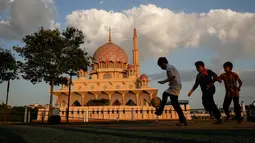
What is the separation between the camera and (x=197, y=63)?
261 inches

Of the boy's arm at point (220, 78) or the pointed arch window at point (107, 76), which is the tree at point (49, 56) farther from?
the pointed arch window at point (107, 76)

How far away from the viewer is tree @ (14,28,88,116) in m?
17.5

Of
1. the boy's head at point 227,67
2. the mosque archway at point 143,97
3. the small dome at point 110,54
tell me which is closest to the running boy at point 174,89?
the boy's head at point 227,67

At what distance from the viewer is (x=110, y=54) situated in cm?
5609

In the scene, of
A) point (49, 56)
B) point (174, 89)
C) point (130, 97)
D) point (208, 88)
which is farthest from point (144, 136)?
point (130, 97)

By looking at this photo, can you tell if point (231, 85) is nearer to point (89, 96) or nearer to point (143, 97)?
point (143, 97)

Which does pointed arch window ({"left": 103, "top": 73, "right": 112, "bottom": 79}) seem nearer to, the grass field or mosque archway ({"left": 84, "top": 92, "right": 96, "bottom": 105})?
mosque archway ({"left": 84, "top": 92, "right": 96, "bottom": 105})

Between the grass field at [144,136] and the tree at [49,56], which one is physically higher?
the tree at [49,56]

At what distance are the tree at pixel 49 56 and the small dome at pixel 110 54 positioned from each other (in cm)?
3686

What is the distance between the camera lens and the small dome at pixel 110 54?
2194 inches

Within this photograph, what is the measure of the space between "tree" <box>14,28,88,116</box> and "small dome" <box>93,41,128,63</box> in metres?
36.9

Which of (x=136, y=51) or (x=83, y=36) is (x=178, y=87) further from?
(x=136, y=51)

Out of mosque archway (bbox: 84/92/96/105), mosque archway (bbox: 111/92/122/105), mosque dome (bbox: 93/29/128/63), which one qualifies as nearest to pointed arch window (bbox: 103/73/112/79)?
mosque dome (bbox: 93/29/128/63)

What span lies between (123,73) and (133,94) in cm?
886
